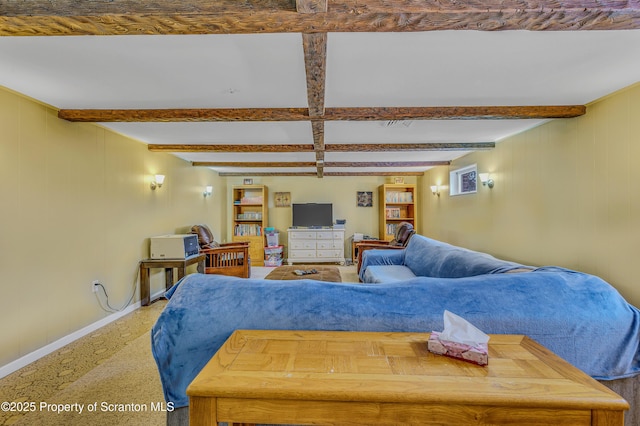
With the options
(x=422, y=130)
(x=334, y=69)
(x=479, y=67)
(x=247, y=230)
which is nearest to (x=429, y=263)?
(x=422, y=130)

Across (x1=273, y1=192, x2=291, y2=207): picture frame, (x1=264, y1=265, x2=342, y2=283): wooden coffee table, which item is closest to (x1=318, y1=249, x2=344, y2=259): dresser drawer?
(x1=273, y1=192, x2=291, y2=207): picture frame

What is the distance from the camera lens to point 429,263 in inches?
130

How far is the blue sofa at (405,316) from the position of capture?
1229mm

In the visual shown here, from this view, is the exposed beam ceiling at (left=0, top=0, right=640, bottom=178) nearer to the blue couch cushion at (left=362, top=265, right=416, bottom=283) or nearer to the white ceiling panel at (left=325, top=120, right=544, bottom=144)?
the white ceiling panel at (left=325, top=120, right=544, bottom=144)

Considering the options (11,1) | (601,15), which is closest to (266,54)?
(11,1)

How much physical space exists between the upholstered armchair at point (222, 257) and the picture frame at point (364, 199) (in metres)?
3.12

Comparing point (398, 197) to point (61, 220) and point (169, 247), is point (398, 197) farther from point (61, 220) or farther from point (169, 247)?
point (61, 220)

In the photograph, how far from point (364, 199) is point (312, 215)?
→ 1391mm

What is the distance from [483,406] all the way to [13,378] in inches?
124

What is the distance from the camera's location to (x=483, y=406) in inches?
30.7

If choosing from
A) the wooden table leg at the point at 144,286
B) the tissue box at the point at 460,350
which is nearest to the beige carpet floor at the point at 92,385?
the wooden table leg at the point at 144,286

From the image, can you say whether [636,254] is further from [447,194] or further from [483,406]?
[447,194]

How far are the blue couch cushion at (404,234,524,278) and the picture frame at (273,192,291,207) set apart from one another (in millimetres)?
3445

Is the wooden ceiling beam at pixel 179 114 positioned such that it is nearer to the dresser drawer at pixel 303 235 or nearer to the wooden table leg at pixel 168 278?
the wooden table leg at pixel 168 278
